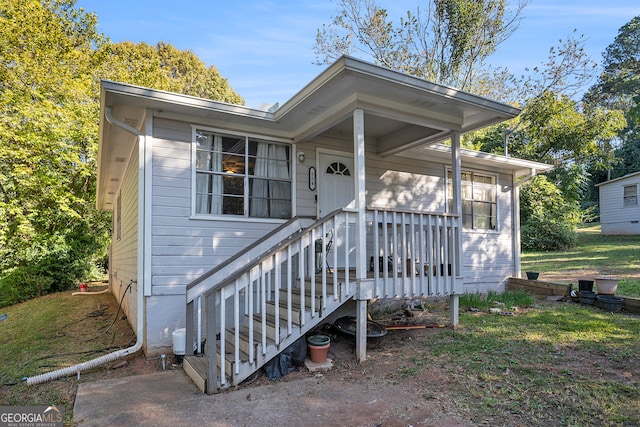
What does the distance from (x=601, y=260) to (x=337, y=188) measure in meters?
10.1

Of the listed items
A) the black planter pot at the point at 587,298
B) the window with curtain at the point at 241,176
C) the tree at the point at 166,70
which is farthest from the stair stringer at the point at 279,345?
the tree at the point at 166,70

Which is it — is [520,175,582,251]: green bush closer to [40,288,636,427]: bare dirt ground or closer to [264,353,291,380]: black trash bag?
[40,288,636,427]: bare dirt ground

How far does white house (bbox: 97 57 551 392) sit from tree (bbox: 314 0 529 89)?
11.0 meters

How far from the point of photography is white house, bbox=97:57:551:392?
157 inches

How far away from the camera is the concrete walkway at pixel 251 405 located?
2.84 metres

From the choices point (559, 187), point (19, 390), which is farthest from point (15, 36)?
point (559, 187)

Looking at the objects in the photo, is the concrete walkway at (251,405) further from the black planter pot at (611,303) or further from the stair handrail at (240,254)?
the black planter pot at (611,303)

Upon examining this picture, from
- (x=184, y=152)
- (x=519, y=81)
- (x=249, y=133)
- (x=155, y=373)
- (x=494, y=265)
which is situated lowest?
(x=155, y=373)

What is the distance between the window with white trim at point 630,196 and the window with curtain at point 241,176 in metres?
19.0

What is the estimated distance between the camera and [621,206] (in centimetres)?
1797

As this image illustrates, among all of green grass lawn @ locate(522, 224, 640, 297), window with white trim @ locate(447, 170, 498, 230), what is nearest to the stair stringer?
window with white trim @ locate(447, 170, 498, 230)

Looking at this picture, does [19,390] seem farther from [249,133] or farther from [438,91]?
[438,91]

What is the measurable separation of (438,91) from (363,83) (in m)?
0.94

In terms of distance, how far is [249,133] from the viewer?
5.46 m
